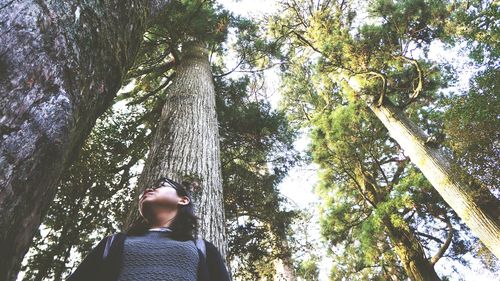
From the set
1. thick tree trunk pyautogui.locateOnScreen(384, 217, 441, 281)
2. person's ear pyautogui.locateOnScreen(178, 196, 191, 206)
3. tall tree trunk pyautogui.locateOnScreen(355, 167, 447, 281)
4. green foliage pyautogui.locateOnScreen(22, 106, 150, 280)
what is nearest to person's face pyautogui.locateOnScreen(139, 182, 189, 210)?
person's ear pyautogui.locateOnScreen(178, 196, 191, 206)

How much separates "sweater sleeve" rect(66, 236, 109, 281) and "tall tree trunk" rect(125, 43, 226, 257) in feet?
3.15

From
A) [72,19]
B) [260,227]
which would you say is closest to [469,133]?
[260,227]

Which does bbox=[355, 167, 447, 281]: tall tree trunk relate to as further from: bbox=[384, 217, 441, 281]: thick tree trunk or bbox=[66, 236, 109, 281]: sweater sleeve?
bbox=[66, 236, 109, 281]: sweater sleeve

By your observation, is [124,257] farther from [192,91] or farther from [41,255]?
[41,255]

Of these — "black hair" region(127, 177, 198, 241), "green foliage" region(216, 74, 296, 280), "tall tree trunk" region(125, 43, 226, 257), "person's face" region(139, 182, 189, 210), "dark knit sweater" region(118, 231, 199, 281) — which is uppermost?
"green foliage" region(216, 74, 296, 280)

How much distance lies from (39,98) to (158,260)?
866 mm

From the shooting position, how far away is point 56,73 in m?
1.47

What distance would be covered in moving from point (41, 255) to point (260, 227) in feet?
13.6

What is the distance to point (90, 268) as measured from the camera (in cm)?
163

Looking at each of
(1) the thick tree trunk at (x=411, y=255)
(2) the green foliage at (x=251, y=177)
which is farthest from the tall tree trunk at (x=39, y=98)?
(1) the thick tree trunk at (x=411, y=255)

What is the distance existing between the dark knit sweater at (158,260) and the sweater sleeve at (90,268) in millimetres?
130

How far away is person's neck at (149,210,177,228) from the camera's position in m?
2.04

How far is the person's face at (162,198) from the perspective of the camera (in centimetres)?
211

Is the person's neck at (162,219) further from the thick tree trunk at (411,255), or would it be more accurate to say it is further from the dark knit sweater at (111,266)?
the thick tree trunk at (411,255)
